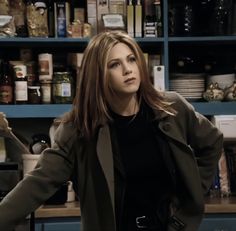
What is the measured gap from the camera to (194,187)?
159 cm

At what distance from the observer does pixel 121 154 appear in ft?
5.17

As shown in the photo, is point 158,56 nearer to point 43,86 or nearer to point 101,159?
point 43,86

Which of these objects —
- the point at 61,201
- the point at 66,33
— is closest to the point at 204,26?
the point at 66,33

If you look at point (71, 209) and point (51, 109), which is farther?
point (51, 109)

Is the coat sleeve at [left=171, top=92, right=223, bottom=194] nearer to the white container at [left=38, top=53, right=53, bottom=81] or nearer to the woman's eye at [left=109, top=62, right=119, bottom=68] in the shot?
the woman's eye at [left=109, top=62, right=119, bottom=68]

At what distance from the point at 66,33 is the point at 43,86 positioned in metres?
0.29

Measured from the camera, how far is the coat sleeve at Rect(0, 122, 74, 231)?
1460mm

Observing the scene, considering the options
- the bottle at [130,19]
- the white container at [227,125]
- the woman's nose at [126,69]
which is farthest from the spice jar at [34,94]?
the woman's nose at [126,69]

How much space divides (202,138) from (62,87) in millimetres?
1129

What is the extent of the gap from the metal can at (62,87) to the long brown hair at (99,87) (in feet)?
3.49

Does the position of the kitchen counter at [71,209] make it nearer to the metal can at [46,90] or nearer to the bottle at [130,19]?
the metal can at [46,90]

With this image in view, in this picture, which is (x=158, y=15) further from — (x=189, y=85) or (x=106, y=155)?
(x=106, y=155)

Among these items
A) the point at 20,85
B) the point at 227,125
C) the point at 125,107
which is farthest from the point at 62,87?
the point at 125,107

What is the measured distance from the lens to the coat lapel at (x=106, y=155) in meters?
1.52
